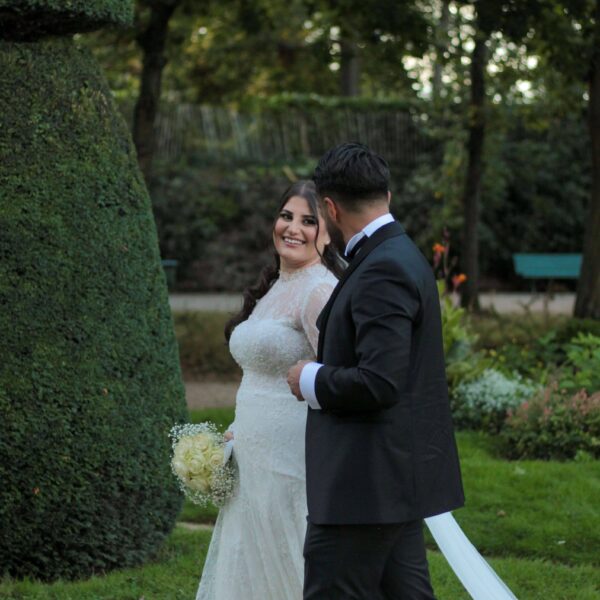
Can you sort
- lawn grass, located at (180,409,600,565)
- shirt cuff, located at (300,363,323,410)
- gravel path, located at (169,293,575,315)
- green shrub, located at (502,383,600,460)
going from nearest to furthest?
1. shirt cuff, located at (300,363,323,410)
2. lawn grass, located at (180,409,600,565)
3. green shrub, located at (502,383,600,460)
4. gravel path, located at (169,293,575,315)

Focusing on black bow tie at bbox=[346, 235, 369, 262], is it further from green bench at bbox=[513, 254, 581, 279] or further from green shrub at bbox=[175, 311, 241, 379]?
green bench at bbox=[513, 254, 581, 279]

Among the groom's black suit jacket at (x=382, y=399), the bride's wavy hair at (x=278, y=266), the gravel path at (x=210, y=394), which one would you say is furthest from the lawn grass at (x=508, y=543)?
the gravel path at (x=210, y=394)

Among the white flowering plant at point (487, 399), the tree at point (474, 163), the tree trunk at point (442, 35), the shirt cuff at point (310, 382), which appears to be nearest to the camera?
the shirt cuff at point (310, 382)

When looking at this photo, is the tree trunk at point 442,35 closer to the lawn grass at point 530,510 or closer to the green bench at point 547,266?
the lawn grass at point 530,510

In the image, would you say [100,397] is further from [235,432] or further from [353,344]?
[353,344]

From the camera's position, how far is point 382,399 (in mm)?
2844

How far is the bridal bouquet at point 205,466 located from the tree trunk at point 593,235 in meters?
8.43

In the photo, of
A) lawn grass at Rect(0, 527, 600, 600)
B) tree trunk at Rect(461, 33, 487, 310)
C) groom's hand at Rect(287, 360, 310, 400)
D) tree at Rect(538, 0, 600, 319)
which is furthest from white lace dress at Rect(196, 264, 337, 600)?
tree trunk at Rect(461, 33, 487, 310)

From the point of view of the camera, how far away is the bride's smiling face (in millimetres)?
4047

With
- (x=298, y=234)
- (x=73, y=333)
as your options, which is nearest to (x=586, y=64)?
(x=73, y=333)

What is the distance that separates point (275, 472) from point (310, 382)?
1.03m

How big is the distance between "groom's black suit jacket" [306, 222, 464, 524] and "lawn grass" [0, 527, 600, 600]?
2.23m

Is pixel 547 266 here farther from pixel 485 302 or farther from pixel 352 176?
pixel 352 176

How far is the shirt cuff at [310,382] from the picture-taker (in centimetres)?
297
